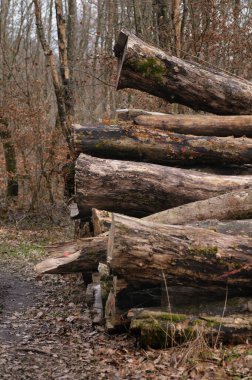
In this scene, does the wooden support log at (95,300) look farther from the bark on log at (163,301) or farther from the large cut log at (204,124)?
the large cut log at (204,124)

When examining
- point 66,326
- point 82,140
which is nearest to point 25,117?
point 82,140

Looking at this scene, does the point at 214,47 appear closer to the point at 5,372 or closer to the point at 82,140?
the point at 82,140

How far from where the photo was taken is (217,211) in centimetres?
675

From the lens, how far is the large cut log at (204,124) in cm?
855

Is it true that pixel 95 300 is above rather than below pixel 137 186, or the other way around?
below

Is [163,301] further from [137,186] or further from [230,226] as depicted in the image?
[137,186]

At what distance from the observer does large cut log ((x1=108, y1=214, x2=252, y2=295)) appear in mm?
5410

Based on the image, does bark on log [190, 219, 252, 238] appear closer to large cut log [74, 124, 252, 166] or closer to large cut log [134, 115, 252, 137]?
large cut log [74, 124, 252, 166]

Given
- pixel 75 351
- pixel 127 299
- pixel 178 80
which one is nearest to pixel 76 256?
pixel 127 299

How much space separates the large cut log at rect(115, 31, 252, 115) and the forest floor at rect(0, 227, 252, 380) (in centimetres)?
371

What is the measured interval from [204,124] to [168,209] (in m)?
2.20

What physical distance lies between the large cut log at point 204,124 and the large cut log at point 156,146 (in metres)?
0.46

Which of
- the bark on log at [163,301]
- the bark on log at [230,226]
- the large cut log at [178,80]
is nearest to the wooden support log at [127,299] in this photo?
the bark on log at [163,301]

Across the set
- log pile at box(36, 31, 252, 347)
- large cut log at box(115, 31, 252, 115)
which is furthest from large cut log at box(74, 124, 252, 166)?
large cut log at box(115, 31, 252, 115)
